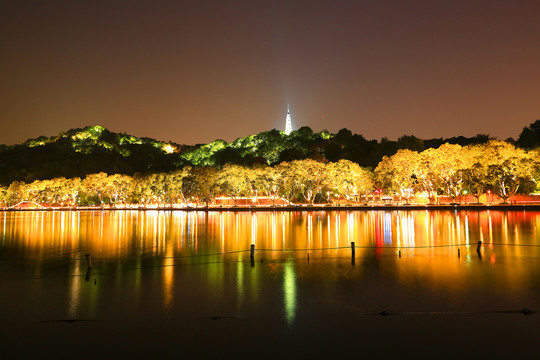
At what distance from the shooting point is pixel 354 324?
11.8 metres

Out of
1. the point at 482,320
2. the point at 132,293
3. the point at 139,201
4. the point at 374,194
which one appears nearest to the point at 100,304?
the point at 132,293

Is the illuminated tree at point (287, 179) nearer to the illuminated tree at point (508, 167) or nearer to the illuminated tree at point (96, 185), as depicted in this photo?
the illuminated tree at point (508, 167)

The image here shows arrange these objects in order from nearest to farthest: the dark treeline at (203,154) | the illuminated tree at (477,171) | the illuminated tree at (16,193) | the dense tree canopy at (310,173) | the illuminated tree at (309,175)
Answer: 1. the illuminated tree at (477,171)
2. the dense tree canopy at (310,173)
3. the illuminated tree at (309,175)
4. the illuminated tree at (16,193)
5. the dark treeline at (203,154)

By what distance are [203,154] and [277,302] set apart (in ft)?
583

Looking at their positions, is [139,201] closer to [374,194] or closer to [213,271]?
[374,194]

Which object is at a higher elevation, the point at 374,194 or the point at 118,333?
the point at 374,194

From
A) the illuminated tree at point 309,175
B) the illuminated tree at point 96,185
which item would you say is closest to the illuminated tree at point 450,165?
the illuminated tree at point 309,175

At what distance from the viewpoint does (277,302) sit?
46.2 ft

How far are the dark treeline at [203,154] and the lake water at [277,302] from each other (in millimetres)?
85105

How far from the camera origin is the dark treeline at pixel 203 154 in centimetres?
11950

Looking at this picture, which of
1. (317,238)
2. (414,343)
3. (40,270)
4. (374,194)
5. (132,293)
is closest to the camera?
(414,343)

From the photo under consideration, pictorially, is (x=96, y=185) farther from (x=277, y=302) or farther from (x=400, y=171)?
(x=277, y=302)

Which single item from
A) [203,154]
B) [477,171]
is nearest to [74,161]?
[203,154]

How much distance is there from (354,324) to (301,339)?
1985 mm
